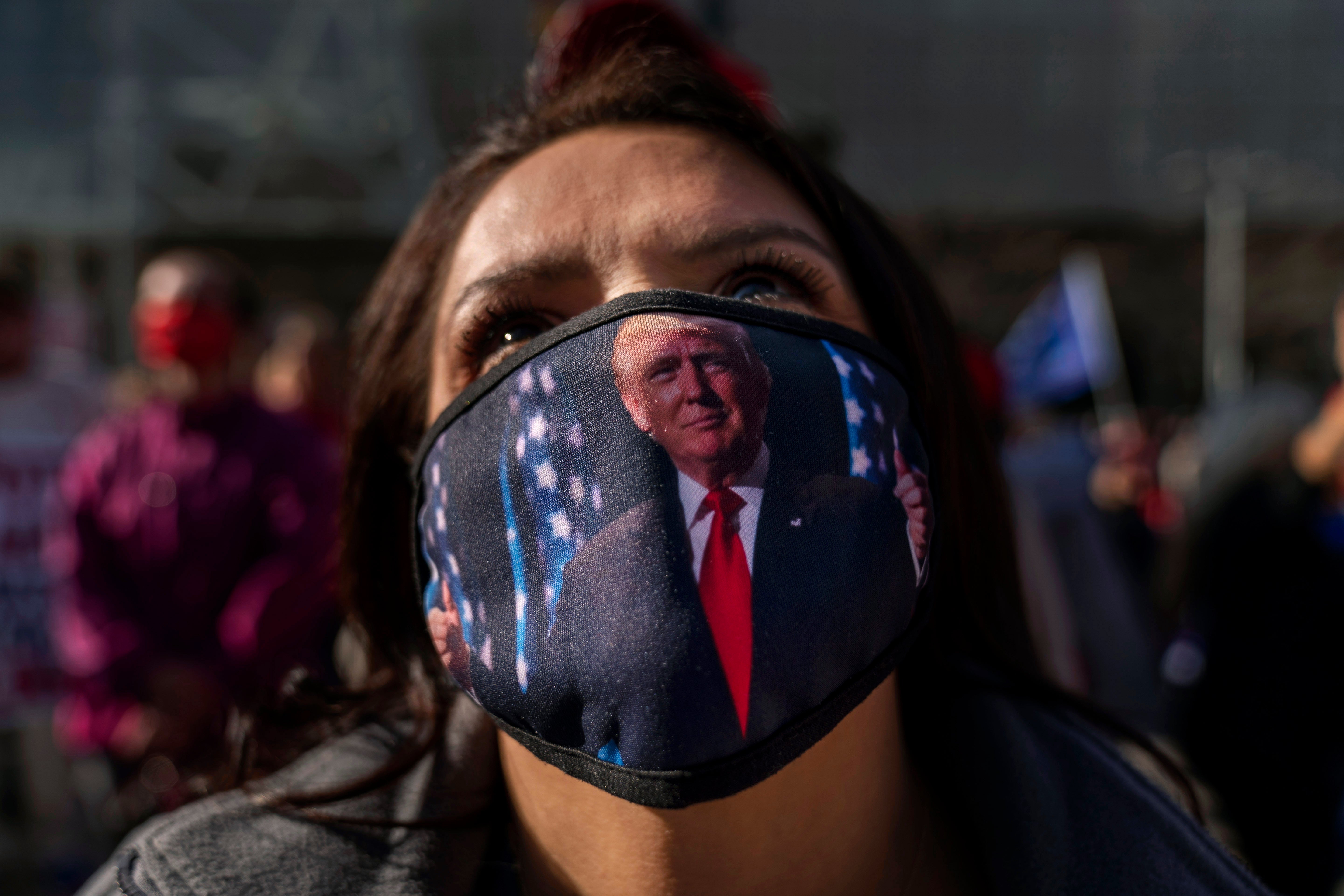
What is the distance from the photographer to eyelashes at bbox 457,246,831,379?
119cm

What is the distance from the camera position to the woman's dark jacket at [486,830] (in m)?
1.16

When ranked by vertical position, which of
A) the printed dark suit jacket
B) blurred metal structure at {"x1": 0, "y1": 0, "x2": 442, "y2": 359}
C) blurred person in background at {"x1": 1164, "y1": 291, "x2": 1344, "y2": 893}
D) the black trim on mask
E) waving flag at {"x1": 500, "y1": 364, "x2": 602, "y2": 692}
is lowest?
blurred person in background at {"x1": 1164, "y1": 291, "x2": 1344, "y2": 893}

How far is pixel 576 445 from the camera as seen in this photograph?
1.01 m

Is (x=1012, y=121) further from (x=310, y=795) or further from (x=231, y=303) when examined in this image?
(x=310, y=795)

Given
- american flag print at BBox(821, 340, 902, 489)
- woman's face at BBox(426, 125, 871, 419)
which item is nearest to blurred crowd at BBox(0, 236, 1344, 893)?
woman's face at BBox(426, 125, 871, 419)

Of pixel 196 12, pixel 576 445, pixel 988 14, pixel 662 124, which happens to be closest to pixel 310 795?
pixel 576 445

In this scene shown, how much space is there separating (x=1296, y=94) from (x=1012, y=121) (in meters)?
4.13

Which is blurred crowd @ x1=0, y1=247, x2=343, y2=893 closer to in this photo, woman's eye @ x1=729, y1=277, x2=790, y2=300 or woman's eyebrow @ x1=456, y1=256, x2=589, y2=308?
woman's eyebrow @ x1=456, y1=256, x2=589, y2=308

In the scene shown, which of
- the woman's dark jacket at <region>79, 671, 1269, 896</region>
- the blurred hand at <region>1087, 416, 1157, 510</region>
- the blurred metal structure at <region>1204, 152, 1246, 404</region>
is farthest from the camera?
the blurred metal structure at <region>1204, 152, 1246, 404</region>

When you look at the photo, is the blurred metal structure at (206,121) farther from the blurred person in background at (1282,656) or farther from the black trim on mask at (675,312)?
the black trim on mask at (675,312)

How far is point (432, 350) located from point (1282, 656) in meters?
3.00

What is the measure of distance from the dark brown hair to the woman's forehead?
0.04 m

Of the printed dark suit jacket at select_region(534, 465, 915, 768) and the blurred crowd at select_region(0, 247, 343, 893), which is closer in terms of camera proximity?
the printed dark suit jacket at select_region(534, 465, 915, 768)

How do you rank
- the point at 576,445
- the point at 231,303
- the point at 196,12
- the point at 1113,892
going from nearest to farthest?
the point at 576,445 → the point at 1113,892 → the point at 231,303 → the point at 196,12
